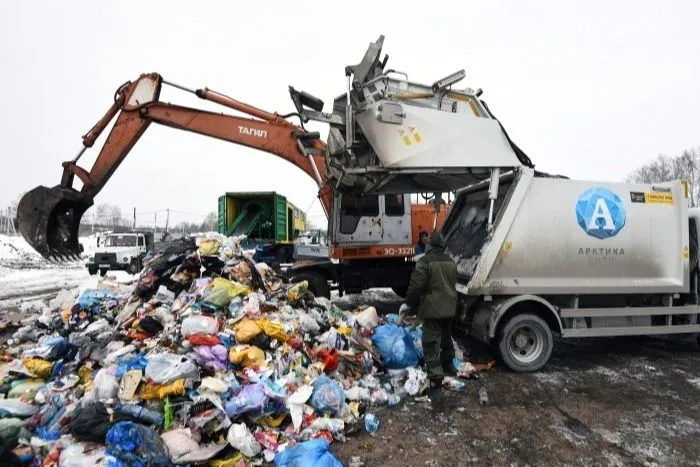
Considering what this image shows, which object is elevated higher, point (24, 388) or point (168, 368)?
point (168, 368)

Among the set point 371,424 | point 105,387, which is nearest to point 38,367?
point 105,387

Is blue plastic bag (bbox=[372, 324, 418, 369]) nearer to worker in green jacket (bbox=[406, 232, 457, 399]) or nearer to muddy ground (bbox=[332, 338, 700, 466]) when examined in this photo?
worker in green jacket (bbox=[406, 232, 457, 399])

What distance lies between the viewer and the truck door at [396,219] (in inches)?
291

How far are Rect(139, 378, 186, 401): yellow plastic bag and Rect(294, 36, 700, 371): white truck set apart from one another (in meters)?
2.82

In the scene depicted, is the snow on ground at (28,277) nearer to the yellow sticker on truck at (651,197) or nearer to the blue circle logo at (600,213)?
the blue circle logo at (600,213)

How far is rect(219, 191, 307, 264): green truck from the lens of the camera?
11742 mm

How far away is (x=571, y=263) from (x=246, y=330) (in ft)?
12.0

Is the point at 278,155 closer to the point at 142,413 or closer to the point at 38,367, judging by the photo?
the point at 38,367

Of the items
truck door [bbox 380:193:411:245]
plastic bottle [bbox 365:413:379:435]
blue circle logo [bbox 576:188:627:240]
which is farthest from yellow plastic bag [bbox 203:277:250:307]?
blue circle logo [bbox 576:188:627:240]

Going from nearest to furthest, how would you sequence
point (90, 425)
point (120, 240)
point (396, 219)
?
point (90, 425) → point (396, 219) → point (120, 240)

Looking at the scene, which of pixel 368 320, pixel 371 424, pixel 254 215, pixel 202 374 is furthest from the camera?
pixel 254 215

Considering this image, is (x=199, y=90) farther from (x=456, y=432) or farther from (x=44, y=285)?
(x=44, y=285)

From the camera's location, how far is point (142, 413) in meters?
2.98

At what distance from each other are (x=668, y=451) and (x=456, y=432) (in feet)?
4.96
